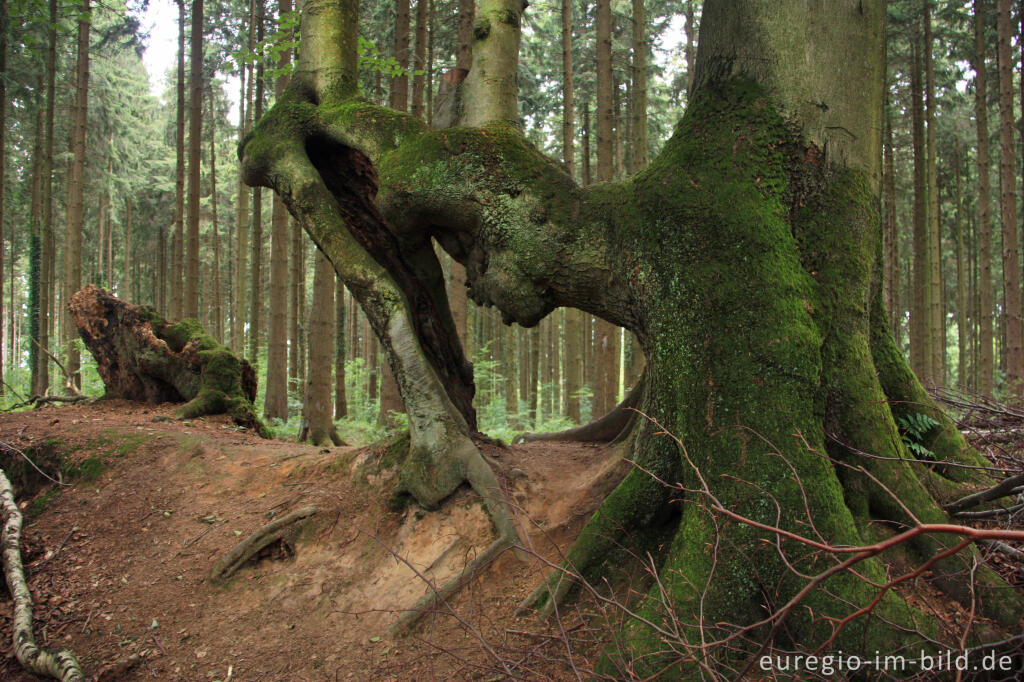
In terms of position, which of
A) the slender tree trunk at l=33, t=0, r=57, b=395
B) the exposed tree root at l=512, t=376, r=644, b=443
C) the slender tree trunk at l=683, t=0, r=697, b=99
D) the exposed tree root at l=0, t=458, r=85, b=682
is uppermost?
the slender tree trunk at l=683, t=0, r=697, b=99

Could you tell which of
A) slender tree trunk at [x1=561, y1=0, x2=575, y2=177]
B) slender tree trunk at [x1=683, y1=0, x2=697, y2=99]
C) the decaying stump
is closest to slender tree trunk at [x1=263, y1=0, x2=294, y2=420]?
the decaying stump

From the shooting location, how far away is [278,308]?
10.7 metres

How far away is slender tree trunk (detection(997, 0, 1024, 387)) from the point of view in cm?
1126

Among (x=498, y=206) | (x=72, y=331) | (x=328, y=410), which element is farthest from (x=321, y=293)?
(x=72, y=331)

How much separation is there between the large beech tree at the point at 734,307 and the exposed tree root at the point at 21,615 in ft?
7.59

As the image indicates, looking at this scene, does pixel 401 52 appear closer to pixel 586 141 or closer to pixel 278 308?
A: pixel 278 308

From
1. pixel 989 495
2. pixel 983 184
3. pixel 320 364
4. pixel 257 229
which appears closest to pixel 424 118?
pixel 257 229

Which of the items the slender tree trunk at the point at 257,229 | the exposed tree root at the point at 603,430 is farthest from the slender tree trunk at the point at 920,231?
the slender tree trunk at the point at 257,229

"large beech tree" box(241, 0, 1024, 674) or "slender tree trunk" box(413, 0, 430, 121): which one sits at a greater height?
"slender tree trunk" box(413, 0, 430, 121)

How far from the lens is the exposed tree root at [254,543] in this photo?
14.5 ft

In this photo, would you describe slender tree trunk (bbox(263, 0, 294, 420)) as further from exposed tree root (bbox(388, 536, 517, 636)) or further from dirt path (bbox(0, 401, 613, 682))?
exposed tree root (bbox(388, 536, 517, 636))

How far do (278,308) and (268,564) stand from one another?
7.11 metres

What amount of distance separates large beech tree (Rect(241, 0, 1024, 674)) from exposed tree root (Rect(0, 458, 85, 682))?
2314 mm

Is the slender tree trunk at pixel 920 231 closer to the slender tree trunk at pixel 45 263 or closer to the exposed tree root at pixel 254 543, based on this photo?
the exposed tree root at pixel 254 543
